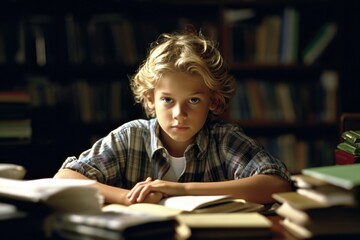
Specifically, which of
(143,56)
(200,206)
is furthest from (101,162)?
(143,56)

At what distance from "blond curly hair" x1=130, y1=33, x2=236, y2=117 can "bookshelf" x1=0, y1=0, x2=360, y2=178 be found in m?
1.40

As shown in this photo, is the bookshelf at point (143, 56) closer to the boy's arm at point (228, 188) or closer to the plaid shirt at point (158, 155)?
the plaid shirt at point (158, 155)

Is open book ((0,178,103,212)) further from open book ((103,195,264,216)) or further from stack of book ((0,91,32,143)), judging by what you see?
stack of book ((0,91,32,143))

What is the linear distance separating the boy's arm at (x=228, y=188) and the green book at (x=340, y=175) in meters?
0.35

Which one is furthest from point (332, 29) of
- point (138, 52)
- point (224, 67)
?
point (224, 67)

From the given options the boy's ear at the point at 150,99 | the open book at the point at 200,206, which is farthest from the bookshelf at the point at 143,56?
the open book at the point at 200,206

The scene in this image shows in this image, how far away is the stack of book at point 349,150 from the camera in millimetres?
1417

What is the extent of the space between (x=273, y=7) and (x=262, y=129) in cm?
67

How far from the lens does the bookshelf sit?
10.0 ft

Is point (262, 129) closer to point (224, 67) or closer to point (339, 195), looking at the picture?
point (224, 67)

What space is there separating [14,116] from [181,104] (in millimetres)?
1531

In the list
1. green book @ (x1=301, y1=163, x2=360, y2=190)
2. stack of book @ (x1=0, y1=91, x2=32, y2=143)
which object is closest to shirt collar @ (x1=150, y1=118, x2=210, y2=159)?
green book @ (x1=301, y1=163, x2=360, y2=190)

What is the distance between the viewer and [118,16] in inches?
124

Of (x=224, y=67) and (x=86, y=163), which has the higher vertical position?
(x=224, y=67)
